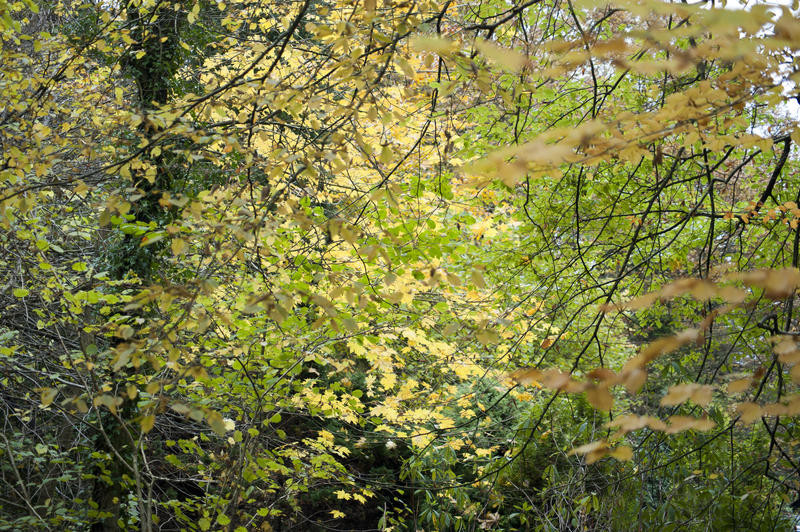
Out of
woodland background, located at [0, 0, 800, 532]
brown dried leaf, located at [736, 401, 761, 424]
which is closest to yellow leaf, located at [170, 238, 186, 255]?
woodland background, located at [0, 0, 800, 532]

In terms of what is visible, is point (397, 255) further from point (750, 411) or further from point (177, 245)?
point (750, 411)

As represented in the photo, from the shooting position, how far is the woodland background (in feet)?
5.42

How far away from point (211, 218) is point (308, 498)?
645cm

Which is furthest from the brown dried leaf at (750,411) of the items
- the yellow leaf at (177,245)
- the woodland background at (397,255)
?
the yellow leaf at (177,245)

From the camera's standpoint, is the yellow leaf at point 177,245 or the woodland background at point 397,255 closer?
the woodland background at point 397,255

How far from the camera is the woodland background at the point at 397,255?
1.65 metres

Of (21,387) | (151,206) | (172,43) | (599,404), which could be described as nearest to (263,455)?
(21,387)

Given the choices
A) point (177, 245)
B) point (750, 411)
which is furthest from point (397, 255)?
point (750, 411)

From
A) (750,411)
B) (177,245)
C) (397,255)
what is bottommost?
(750,411)

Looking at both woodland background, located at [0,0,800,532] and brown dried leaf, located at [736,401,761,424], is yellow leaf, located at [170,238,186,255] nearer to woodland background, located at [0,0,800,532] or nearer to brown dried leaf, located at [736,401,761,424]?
woodland background, located at [0,0,800,532]

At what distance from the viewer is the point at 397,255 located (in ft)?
11.3

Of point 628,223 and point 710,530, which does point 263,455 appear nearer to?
point 710,530

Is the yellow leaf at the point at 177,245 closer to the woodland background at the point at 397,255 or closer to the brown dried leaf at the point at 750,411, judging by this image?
the woodland background at the point at 397,255

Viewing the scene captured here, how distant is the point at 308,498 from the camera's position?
773cm
